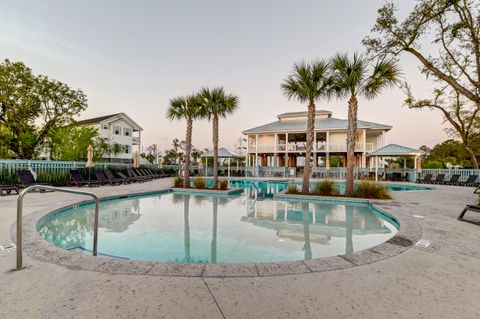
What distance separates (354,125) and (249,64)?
10259mm

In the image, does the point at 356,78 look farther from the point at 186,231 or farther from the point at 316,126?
the point at 316,126

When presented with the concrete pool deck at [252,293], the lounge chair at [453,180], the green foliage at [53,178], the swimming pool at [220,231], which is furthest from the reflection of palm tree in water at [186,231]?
the lounge chair at [453,180]

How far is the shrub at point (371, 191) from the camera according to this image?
9.44 m

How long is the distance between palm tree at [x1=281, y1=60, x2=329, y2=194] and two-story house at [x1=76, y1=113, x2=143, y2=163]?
82.7ft

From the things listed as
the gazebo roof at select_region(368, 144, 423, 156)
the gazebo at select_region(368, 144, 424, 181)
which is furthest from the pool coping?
the gazebo roof at select_region(368, 144, 423, 156)

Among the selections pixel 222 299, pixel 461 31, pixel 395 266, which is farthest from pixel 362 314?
pixel 461 31

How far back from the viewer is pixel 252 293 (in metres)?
2.21

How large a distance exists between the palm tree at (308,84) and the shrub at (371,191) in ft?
7.63

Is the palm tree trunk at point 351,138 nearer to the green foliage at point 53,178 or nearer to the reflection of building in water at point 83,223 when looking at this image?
the reflection of building in water at point 83,223

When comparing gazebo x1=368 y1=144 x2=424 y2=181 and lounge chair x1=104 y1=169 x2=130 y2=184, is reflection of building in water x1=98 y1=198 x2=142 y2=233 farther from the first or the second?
gazebo x1=368 y1=144 x2=424 y2=181

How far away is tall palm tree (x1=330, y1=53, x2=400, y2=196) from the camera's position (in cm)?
909

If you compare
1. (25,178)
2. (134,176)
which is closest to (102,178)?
(134,176)

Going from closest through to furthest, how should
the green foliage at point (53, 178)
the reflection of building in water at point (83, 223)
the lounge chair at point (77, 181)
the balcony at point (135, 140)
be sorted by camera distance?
1. the reflection of building in water at point (83, 223)
2. the green foliage at point (53, 178)
3. the lounge chair at point (77, 181)
4. the balcony at point (135, 140)

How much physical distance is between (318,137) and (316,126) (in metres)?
4.47
